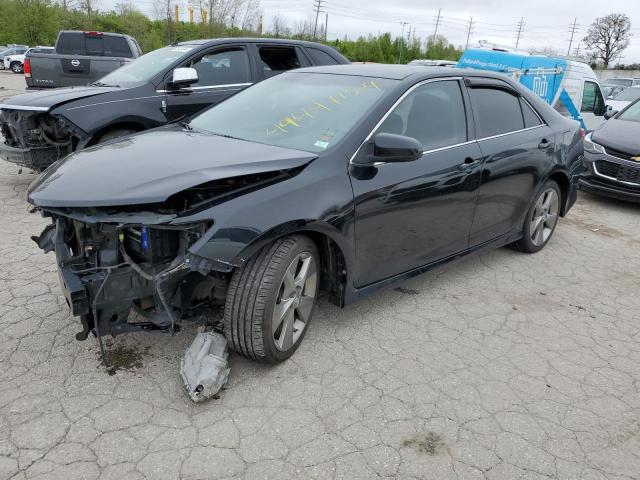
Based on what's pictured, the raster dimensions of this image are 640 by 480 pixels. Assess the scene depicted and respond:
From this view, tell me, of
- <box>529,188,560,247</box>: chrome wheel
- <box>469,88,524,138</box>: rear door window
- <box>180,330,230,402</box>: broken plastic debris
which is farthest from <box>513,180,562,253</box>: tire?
<box>180,330,230,402</box>: broken plastic debris

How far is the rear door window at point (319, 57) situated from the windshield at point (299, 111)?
3486 millimetres

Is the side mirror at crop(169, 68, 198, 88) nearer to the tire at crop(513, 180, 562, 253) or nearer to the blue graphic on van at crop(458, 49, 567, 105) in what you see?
the tire at crop(513, 180, 562, 253)

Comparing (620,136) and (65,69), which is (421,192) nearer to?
(620,136)

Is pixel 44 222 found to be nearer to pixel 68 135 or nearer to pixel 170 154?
pixel 68 135

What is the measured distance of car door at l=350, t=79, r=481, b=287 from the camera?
10.6 ft

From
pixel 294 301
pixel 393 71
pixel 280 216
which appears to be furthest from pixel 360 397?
pixel 393 71

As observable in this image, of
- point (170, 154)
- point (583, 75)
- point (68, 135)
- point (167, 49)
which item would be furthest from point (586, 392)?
point (583, 75)

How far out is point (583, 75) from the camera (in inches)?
444

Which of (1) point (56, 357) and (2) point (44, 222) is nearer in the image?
(1) point (56, 357)

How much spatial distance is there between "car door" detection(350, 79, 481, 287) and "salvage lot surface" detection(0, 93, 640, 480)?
0.49 metres

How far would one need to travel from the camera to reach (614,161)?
7.23m

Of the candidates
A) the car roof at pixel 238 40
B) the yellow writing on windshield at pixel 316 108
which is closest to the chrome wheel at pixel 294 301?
the yellow writing on windshield at pixel 316 108

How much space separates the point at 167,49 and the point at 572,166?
497 cm

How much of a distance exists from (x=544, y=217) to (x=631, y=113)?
4.53 metres
